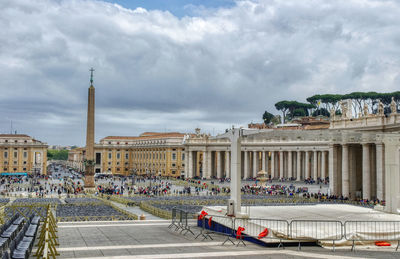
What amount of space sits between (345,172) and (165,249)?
34.7 m

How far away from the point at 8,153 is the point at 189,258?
Answer: 11849cm

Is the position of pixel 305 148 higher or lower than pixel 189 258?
higher

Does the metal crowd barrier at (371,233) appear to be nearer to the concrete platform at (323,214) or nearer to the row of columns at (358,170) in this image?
the concrete platform at (323,214)

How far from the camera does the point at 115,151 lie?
14212 centimetres

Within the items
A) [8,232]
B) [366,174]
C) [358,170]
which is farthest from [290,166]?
[8,232]

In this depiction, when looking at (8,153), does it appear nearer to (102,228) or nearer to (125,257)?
(102,228)

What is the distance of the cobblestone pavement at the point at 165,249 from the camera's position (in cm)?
1441

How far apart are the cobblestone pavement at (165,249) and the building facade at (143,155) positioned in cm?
9945

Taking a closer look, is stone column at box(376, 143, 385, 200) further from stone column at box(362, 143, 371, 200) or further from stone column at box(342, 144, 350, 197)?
stone column at box(342, 144, 350, 197)

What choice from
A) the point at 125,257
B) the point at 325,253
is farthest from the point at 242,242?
the point at 125,257

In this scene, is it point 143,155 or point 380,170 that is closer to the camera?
point 380,170

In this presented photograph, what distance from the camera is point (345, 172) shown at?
150 feet

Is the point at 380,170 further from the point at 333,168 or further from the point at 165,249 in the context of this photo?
the point at 165,249

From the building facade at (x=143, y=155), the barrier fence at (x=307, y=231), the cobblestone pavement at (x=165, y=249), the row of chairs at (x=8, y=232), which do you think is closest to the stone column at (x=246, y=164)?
the building facade at (x=143, y=155)
